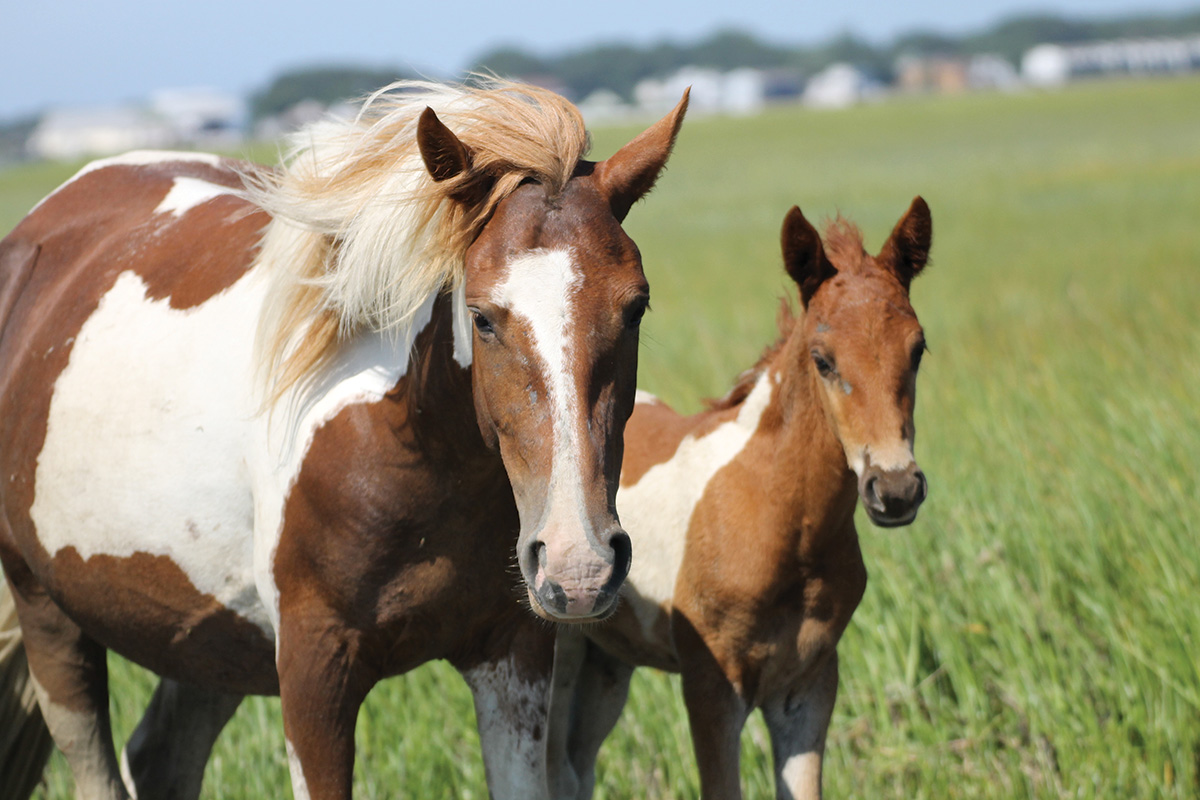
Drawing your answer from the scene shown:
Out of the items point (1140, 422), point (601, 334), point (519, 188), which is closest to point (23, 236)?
point (519, 188)

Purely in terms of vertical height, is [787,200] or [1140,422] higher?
[1140,422]

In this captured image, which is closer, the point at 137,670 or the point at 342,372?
the point at 342,372

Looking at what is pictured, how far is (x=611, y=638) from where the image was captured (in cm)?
352

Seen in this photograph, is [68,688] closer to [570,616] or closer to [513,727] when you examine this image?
[513,727]

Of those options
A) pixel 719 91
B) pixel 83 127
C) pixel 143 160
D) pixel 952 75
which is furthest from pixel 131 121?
pixel 143 160

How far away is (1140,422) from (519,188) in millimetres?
4478

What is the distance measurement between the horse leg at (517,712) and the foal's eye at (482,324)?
0.84 metres

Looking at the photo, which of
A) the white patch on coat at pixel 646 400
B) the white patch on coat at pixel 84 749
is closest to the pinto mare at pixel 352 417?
the white patch on coat at pixel 84 749

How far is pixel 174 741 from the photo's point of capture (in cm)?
363

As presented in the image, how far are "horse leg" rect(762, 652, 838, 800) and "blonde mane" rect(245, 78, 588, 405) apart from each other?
1652mm

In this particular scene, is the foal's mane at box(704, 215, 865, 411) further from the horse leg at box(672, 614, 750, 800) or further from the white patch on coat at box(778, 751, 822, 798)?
the white patch on coat at box(778, 751, 822, 798)

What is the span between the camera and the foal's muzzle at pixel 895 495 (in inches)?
114

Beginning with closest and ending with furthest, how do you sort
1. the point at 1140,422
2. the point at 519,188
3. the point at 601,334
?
the point at 601,334 → the point at 519,188 → the point at 1140,422

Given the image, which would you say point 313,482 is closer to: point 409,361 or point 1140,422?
point 409,361
